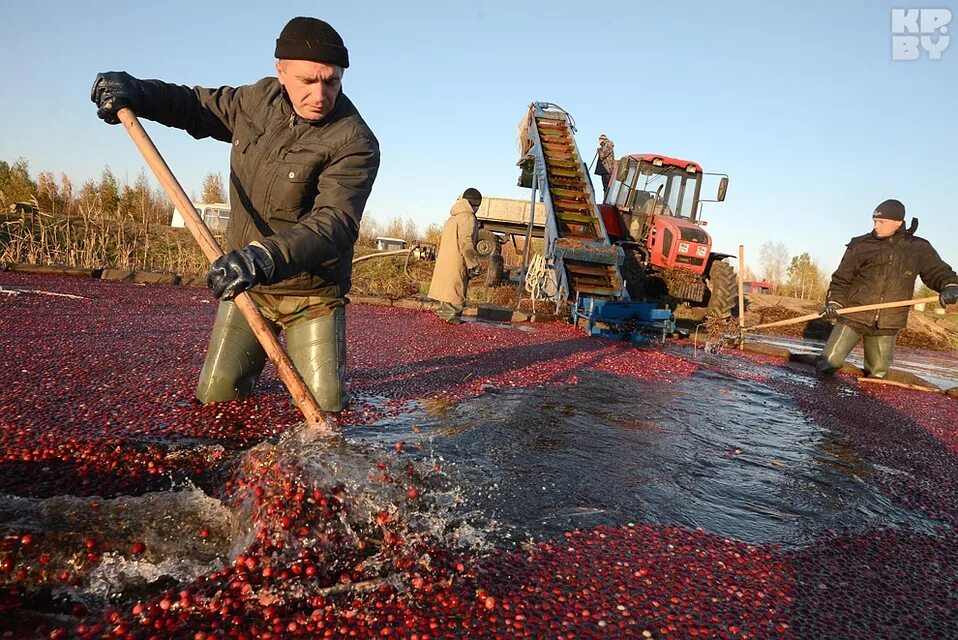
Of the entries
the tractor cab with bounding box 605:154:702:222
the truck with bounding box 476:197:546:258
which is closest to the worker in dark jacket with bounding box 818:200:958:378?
the tractor cab with bounding box 605:154:702:222

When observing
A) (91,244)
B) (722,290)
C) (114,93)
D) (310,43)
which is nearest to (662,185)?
(722,290)

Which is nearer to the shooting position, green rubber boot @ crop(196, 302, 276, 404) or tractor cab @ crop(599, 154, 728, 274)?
green rubber boot @ crop(196, 302, 276, 404)

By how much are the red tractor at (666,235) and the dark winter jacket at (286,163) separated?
9.02 metres

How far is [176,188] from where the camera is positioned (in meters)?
2.92

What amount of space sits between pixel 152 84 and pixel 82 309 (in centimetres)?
462

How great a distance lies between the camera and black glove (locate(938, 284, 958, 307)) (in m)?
6.73

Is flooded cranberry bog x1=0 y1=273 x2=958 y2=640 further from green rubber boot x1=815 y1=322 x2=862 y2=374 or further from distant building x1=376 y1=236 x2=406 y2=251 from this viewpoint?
distant building x1=376 y1=236 x2=406 y2=251

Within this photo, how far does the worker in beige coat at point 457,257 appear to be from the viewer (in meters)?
9.01

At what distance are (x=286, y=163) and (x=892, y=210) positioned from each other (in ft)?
24.6

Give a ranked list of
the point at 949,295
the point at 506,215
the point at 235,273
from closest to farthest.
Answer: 1. the point at 235,273
2. the point at 949,295
3. the point at 506,215

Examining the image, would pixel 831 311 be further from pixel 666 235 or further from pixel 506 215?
pixel 506 215

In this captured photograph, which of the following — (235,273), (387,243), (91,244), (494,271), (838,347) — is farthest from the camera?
(387,243)

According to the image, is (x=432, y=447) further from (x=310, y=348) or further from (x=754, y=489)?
(x=754, y=489)

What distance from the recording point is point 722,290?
11.0 metres
